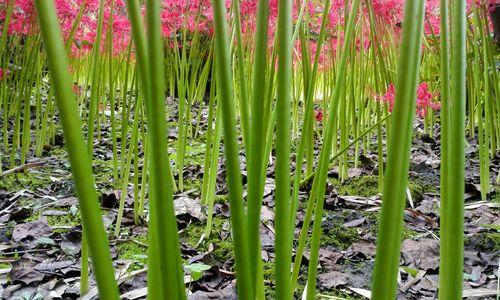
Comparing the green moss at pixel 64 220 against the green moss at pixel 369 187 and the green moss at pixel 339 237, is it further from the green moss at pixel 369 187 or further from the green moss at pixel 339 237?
the green moss at pixel 369 187

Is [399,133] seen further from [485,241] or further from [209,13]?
[209,13]

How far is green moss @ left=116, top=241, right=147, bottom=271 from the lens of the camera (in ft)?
3.19

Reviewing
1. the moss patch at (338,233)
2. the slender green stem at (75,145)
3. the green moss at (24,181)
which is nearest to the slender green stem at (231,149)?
the slender green stem at (75,145)

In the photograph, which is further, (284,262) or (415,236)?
(415,236)

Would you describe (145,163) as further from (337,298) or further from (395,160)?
(395,160)

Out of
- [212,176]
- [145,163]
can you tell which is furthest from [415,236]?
[145,163]

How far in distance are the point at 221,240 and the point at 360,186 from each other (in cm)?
70

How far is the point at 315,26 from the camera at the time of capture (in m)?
2.93

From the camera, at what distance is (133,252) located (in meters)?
1.05

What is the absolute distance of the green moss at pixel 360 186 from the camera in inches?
61.0

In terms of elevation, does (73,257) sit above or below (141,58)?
below

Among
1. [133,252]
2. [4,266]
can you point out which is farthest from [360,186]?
[4,266]

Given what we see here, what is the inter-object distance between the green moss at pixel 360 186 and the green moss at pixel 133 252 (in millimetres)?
774

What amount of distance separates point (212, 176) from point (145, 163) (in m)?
0.19
